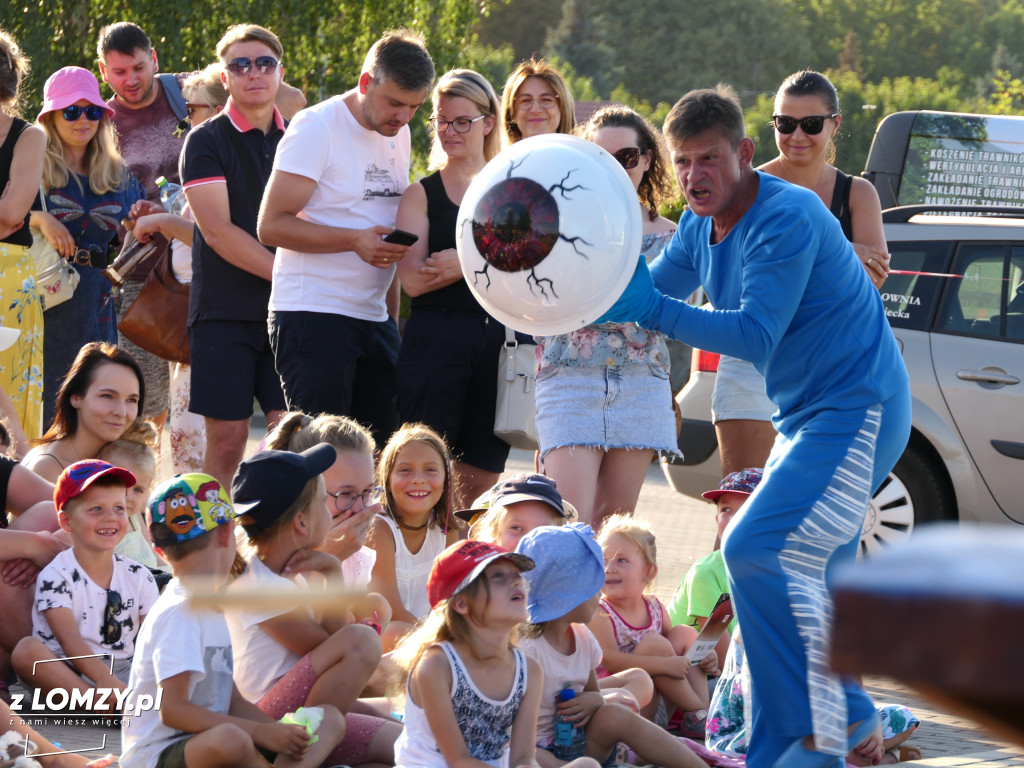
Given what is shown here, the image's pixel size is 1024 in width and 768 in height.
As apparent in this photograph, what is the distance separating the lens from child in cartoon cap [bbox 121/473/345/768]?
10.8 ft

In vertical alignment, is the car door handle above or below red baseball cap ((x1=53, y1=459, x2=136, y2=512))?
above

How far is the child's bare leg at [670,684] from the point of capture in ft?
A: 14.5

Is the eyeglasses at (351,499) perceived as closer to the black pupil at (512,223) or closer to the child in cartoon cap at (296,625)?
the child in cartoon cap at (296,625)

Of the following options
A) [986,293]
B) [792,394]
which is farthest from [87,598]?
[986,293]

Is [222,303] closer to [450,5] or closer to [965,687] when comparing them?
[965,687]

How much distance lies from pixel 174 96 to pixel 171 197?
2.98 feet

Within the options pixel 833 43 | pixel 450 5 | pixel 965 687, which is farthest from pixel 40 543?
pixel 833 43

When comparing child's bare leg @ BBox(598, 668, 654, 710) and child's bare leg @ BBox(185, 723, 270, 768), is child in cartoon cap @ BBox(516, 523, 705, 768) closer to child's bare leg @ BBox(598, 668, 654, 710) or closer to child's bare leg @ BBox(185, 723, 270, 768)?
child's bare leg @ BBox(598, 668, 654, 710)

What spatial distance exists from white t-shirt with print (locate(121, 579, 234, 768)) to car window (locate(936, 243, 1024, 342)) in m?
4.63

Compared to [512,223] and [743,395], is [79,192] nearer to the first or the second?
[743,395]

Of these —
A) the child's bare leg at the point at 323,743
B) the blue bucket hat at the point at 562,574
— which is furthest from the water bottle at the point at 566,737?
the child's bare leg at the point at 323,743

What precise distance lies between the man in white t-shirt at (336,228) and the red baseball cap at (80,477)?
855mm

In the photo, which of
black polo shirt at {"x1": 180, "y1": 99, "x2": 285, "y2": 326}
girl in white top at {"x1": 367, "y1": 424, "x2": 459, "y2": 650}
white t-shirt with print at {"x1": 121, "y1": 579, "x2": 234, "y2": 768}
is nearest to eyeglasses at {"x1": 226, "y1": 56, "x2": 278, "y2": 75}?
black polo shirt at {"x1": 180, "y1": 99, "x2": 285, "y2": 326}

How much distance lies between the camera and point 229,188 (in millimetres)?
5406
